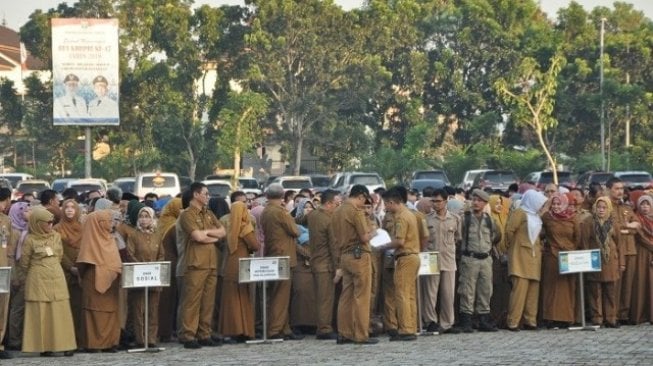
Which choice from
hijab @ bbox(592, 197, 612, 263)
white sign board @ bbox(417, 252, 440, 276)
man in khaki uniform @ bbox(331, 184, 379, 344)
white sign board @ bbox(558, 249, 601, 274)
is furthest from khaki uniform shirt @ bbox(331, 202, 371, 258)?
hijab @ bbox(592, 197, 612, 263)

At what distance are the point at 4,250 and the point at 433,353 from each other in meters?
4.65

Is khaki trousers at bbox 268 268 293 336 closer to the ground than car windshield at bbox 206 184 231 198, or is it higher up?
closer to the ground

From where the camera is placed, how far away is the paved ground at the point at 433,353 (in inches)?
614

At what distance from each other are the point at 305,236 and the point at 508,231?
2471 mm

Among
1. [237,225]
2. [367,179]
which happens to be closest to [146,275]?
[237,225]

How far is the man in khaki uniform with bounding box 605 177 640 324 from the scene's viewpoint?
64.9 feet

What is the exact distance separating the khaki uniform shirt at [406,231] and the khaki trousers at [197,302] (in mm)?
2087

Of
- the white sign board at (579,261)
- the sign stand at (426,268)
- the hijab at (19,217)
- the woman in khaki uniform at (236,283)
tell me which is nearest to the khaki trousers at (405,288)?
the sign stand at (426,268)

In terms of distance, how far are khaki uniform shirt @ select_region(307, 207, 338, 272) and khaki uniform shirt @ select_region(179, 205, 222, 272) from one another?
4.52 feet

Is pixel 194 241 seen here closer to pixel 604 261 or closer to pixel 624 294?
pixel 604 261

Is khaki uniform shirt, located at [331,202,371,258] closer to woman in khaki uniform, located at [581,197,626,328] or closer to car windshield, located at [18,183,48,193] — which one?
woman in khaki uniform, located at [581,197,626,328]

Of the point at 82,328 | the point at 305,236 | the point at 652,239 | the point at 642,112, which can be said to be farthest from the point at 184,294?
the point at 642,112

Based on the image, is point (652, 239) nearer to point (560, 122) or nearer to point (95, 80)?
point (95, 80)

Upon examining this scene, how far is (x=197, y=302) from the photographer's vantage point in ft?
57.9
